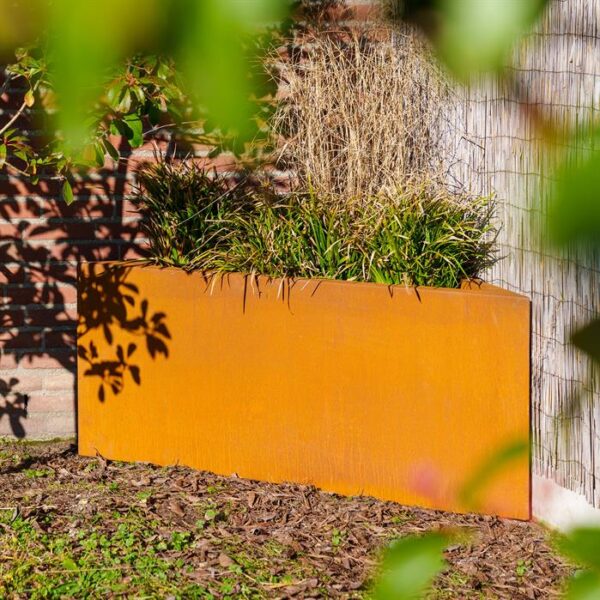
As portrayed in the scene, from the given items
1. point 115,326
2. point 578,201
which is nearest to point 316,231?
point 115,326

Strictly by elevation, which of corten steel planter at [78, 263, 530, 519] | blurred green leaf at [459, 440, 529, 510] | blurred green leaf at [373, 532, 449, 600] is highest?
blurred green leaf at [459, 440, 529, 510]

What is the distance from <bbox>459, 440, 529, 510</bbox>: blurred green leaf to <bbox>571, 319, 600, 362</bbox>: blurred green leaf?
2.0 inches

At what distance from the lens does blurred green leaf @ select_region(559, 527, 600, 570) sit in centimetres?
41

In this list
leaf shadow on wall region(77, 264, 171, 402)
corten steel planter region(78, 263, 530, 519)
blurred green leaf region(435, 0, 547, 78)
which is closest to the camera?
blurred green leaf region(435, 0, 547, 78)

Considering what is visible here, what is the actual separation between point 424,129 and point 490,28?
4.34 meters

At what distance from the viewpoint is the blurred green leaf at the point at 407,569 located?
0.40 metres

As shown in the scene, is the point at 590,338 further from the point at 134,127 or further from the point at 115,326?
the point at 115,326

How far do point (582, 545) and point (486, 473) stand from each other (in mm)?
47

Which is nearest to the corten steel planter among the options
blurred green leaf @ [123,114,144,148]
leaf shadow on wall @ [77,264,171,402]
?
leaf shadow on wall @ [77,264,171,402]

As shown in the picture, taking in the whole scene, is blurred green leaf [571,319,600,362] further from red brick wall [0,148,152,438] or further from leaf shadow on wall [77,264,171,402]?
red brick wall [0,148,152,438]

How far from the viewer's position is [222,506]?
3941mm

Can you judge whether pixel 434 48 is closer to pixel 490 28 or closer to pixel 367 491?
pixel 490 28

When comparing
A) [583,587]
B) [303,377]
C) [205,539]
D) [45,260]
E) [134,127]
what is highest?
[134,127]

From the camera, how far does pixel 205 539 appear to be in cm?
362
